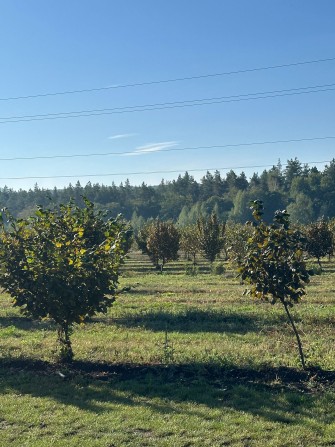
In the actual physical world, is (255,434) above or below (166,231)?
below

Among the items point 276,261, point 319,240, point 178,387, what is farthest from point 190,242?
point 178,387

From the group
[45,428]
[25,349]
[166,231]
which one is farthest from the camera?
[166,231]

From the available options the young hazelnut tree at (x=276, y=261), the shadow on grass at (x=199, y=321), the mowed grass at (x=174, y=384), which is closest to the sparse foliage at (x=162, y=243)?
the shadow on grass at (x=199, y=321)

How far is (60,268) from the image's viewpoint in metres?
11.8

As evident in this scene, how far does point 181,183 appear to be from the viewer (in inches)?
7008

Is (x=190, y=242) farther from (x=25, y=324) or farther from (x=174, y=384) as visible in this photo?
(x=174, y=384)

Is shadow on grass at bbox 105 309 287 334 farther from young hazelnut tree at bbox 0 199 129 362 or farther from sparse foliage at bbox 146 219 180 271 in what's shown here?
sparse foliage at bbox 146 219 180 271

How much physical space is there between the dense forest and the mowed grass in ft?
316

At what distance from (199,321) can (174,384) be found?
7772 mm

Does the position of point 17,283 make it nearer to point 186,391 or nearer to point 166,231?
point 186,391

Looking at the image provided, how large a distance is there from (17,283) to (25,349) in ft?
7.78

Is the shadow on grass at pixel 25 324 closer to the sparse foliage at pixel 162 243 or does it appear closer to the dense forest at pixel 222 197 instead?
the sparse foliage at pixel 162 243

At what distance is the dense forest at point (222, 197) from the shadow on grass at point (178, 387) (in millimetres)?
100632

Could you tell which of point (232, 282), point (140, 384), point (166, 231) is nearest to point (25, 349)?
point (140, 384)
